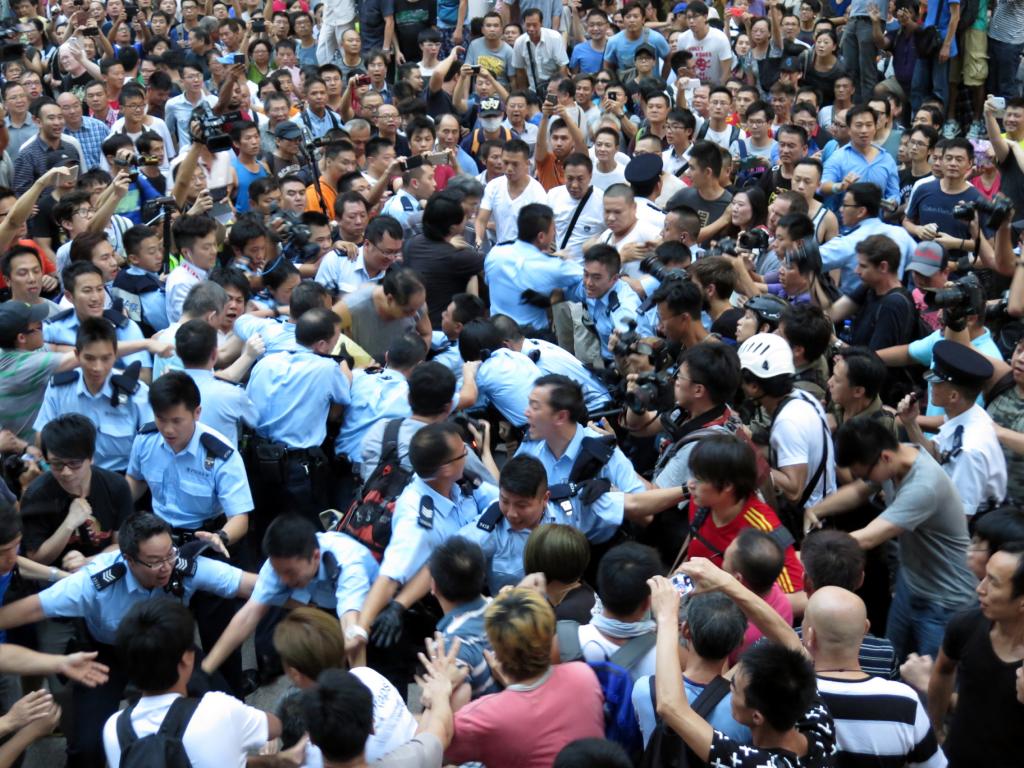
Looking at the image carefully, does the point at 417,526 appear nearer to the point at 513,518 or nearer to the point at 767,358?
the point at 513,518

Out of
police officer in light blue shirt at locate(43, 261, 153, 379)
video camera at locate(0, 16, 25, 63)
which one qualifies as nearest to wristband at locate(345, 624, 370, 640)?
police officer in light blue shirt at locate(43, 261, 153, 379)

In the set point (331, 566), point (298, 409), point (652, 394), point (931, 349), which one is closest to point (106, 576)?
point (331, 566)

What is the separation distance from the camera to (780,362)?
5234 millimetres

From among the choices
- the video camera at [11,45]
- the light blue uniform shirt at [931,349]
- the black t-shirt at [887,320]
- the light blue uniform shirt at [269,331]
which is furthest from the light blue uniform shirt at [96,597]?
the video camera at [11,45]

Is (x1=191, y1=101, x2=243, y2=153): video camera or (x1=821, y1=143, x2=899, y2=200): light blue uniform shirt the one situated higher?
(x1=191, y1=101, x2=243, y2=153): video camera

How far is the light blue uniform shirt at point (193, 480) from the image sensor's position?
5234 millimetres

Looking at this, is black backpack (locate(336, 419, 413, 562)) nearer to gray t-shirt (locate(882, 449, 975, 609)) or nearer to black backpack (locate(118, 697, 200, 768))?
black backpack (locate(118, 697, 200, 768))

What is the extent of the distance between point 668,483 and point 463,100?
7.38 metres

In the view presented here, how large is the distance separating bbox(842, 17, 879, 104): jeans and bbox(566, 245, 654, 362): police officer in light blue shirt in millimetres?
7226

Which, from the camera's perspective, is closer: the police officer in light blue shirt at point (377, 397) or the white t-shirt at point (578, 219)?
the police officer in light blue shirt at point (377, 397)

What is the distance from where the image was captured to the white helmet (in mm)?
5230

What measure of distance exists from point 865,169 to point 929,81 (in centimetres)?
429

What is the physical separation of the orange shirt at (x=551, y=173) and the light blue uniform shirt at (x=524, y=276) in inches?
110

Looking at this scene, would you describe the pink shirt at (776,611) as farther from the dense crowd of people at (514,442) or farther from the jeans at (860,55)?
the jeans at (860,55)
